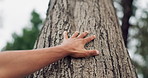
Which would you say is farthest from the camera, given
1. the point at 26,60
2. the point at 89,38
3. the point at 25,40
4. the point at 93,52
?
the point at 25,40

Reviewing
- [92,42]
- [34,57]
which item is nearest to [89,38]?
[92,42]

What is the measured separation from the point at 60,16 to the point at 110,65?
0.73m

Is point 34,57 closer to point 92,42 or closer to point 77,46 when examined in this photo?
point 77,46

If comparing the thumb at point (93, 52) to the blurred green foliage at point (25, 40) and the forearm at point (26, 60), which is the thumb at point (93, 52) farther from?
the blurred green foliage at point (25, 40)

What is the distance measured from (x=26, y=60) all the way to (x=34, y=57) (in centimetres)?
5

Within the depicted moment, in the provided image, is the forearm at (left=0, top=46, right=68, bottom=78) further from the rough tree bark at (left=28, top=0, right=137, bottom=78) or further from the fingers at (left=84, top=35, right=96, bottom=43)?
the fingers at (left=84, top=35, right=96, bottom=43)

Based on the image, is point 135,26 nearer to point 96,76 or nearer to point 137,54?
point 137,54

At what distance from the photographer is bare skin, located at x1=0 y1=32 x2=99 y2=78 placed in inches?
62.0

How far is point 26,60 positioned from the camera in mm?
1638

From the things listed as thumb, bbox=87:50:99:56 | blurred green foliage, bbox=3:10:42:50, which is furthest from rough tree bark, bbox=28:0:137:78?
blurred green foliage, bbox=3:10:42:50

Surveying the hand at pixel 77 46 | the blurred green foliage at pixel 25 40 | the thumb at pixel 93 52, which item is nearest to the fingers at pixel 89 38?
the hand at pixel 77 46

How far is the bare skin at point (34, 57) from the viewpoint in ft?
5.16

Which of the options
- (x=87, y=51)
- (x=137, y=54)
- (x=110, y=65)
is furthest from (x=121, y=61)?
(x=137, y=54)

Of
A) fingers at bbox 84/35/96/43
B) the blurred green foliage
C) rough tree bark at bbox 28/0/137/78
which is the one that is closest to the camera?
rough tree bark at bbox 28/0/137/78
